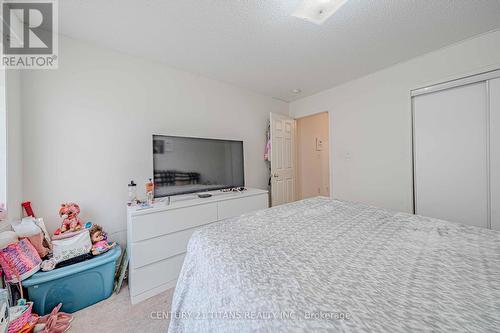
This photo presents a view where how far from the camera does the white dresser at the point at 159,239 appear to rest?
1.60 meters

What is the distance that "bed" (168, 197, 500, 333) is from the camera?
51 centimetres

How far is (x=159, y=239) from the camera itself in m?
1.72

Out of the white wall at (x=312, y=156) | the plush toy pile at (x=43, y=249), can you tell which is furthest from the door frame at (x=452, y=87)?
the plush toy pile at (x=43, y=249)

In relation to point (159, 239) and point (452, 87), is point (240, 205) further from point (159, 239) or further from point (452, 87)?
point (452, 87)

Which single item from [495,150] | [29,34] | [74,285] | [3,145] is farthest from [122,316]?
[495,150]

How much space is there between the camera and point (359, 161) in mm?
2785

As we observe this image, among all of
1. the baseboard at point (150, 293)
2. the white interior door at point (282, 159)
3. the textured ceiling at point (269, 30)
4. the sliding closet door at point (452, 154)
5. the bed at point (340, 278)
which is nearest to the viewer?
the bed at point (340, 278)

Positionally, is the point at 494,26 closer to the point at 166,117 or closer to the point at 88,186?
the point at 166,117

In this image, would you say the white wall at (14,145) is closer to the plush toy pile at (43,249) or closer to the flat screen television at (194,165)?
the plush toy pile at (43,249)

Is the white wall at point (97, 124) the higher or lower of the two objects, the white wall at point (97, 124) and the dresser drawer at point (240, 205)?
the higher

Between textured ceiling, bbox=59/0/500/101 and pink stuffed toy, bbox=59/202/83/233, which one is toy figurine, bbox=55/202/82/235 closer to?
pink stuffed toy, bbox=59/202/83/233

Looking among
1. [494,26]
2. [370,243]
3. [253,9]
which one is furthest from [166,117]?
[494,26]

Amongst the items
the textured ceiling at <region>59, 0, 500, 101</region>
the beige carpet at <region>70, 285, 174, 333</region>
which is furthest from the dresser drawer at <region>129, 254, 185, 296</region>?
the textured ceiling at <region>59, 0, 500, 101</region>

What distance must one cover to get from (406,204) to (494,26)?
1940mm
